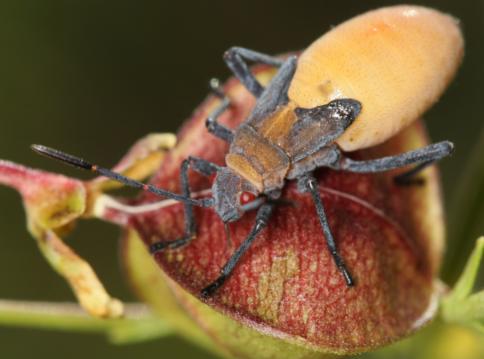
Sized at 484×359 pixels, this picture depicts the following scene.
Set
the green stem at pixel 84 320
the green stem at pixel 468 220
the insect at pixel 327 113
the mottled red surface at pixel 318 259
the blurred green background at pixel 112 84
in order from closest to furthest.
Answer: the mottled red surface at pixel 318 259
the insect at pixel 327 113
the green stem at pixel 84 320
the green stem at pixel 468 220
the blurred green background at pixel 112 84

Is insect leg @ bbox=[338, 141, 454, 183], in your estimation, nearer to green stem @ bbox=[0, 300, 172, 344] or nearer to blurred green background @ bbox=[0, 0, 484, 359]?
green stem @ bbox=[0, 300, 172, 344]

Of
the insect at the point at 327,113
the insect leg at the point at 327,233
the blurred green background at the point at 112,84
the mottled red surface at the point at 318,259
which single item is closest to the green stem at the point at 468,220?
the mottled red surface at the point at 318,259

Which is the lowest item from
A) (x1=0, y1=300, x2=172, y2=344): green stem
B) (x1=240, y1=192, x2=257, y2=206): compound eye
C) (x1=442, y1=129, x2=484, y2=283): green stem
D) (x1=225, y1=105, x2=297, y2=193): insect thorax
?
(x1=442, y1=129, x2=484, y2=283): green stem

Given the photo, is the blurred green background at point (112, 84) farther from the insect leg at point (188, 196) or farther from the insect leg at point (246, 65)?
the insect leg at point (188, 196)

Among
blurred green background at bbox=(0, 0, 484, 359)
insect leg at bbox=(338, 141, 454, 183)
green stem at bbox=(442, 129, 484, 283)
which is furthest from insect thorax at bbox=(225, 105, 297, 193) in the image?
blurred green background at bbox=(0, 0, 484, 359)

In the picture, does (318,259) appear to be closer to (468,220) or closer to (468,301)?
(468,301)

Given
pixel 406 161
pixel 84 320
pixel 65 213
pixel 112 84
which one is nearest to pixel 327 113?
pixel 406 161
